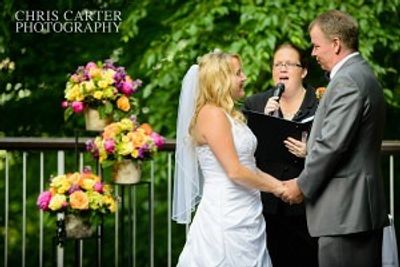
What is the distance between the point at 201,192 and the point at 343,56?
108cm

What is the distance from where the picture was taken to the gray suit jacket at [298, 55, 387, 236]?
3113 mm

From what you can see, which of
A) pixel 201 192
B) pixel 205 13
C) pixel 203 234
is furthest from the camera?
pixel 205 13

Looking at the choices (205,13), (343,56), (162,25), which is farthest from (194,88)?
(162,25)

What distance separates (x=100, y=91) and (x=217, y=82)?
958mm

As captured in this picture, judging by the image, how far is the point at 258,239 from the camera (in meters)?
3.70

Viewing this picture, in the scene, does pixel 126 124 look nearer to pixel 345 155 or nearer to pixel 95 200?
pixel 95 200

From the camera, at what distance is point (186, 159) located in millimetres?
3861

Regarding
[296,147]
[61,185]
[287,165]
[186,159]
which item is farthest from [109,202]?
[296,147]

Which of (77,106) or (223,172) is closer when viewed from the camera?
(223,172)

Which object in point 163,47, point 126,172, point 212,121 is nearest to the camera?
point 212,121

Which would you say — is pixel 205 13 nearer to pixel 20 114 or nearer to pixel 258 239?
pixel 20 114

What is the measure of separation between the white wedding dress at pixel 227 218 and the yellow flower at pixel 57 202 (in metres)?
0.80

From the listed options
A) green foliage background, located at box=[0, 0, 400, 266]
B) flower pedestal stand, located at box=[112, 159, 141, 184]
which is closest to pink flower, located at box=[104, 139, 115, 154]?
flower pedestal stand, located at box=[112, 159, 141, 184]

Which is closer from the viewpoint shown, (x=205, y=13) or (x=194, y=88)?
(x=194, y=88)
